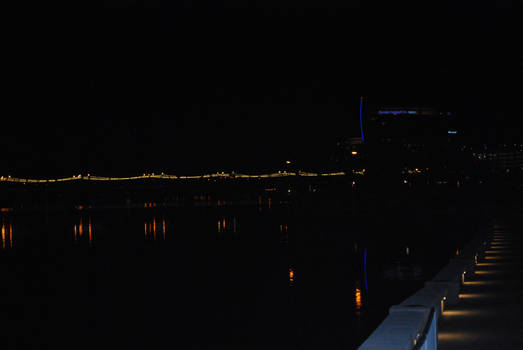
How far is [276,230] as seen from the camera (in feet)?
124

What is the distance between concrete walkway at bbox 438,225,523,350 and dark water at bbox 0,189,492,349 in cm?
158

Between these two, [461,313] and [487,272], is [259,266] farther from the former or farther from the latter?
[461,313]

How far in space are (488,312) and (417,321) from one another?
4.21m

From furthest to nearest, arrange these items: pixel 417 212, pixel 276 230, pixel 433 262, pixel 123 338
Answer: pixel 417 212
pixel 276 230
pixel 433 262
pixel 123 338

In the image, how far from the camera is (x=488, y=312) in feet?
32.8

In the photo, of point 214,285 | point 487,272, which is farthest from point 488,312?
point 214,285

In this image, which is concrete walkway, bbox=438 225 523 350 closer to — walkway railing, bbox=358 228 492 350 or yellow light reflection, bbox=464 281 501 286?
yellow light reflection, bbox=464 281 501 286

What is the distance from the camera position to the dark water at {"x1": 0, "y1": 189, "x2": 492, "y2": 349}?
39.8 feet

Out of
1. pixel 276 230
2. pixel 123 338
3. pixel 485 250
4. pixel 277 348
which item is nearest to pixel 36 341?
pixel 123 338

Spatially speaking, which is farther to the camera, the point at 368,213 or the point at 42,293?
the point at 368,213

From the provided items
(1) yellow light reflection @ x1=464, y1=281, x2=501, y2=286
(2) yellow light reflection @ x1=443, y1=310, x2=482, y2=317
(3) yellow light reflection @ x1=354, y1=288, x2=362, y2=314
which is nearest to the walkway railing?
(2) yellow light reflection @ x1=443, y1=310, x2=482, y2=317

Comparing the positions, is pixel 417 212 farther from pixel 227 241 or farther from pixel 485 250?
pixel 485 250

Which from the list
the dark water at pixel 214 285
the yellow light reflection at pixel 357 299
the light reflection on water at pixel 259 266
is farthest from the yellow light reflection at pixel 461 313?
the yellow light reflection at pixel 357 299

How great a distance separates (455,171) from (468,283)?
171 metres
